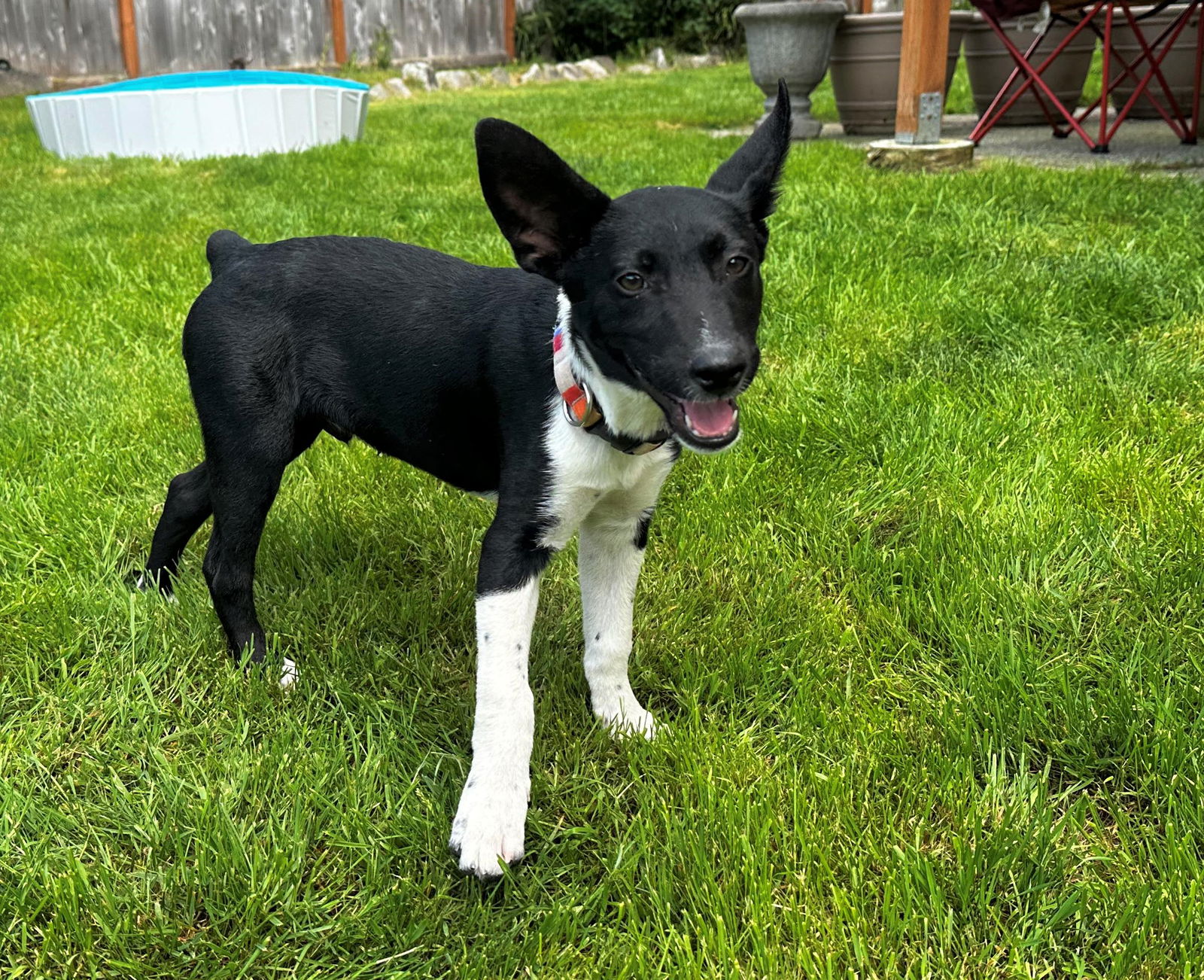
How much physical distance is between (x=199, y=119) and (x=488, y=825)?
8242mm

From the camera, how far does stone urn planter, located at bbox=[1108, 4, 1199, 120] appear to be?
8633 millimetres

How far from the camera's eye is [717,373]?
5.98ft

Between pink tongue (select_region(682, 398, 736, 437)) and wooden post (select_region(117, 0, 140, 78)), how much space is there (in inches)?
569

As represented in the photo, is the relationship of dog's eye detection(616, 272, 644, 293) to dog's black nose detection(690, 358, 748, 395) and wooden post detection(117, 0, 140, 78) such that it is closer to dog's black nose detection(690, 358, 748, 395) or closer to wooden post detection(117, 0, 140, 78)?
dog's black nose detection(690, 358, 748, 395)

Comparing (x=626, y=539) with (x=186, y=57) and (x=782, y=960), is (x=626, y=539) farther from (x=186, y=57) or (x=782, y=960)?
(x=186, y=57)

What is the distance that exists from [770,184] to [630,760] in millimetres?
1195

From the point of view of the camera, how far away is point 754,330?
6.82 feet

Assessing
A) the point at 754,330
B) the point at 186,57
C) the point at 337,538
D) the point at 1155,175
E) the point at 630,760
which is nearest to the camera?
the point at 754,330

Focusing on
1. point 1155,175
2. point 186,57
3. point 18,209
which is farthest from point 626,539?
point 186,57

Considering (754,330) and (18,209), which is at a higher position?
(754,330)

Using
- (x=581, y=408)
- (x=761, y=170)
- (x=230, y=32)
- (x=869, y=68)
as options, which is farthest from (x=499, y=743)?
(x=230, y=32)

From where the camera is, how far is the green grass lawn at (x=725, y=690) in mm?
1822

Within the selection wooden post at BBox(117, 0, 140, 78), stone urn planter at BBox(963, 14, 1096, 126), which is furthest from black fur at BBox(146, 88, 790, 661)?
wooden post at BBox(117, 0, 140, 78)

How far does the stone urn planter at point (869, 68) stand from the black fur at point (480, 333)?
703 centimetres
